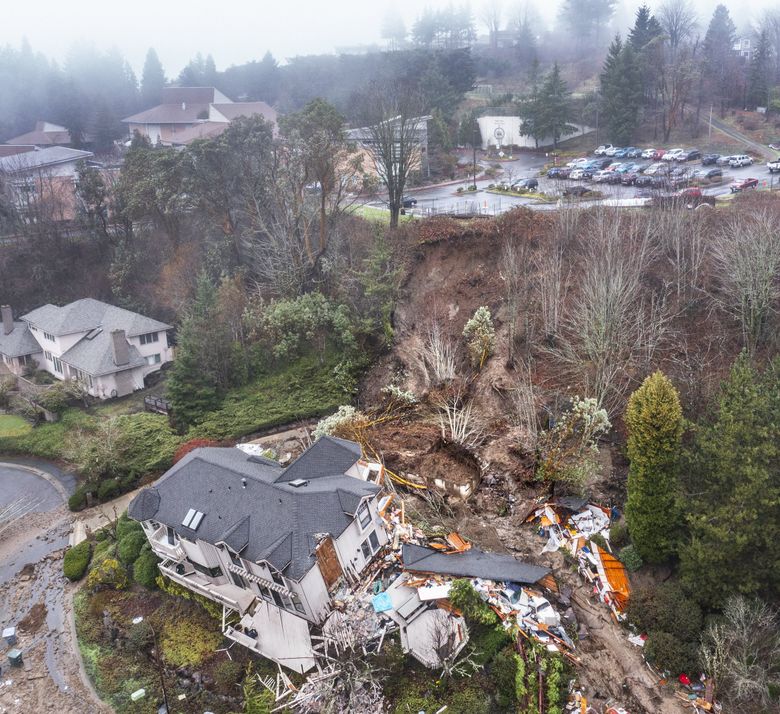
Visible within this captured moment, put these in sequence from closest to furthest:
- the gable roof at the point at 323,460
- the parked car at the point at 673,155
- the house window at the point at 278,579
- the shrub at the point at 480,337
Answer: the house window at the point at 278,579 → the gable roof at the point at 323,460 → the shrub at the point at 480,337 → the parked car at the point at 673,155

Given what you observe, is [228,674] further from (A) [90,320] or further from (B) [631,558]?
(A) [90,320]

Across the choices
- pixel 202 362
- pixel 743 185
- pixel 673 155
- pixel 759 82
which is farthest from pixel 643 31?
pixel 202 362

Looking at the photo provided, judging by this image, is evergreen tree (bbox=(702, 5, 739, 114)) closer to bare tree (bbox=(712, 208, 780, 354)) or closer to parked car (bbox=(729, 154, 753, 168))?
parked car (bbox=(729, 154, 753, 168))

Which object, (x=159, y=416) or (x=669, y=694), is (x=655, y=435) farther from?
A: (x=159, y=416)

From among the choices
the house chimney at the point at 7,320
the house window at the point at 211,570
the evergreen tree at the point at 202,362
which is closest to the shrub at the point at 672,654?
the house window at the point at 211,570

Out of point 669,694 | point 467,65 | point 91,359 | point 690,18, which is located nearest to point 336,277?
point 91,359

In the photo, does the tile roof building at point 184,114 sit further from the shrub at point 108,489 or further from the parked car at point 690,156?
the shrub at point 108,489
